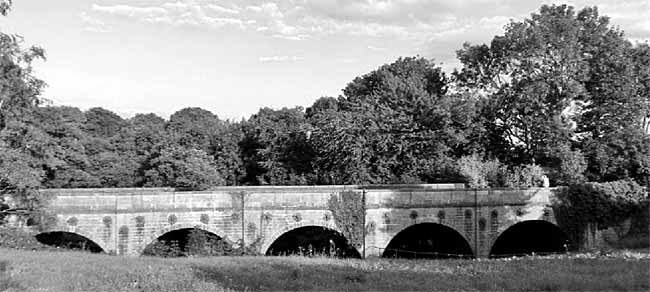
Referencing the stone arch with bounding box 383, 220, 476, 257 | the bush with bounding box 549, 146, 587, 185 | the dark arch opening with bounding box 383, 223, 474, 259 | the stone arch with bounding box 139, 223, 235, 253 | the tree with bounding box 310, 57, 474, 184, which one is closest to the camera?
the stone arch with bounding box 139, 223, 235, 253

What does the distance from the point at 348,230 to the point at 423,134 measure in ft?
46.1

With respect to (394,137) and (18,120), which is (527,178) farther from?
(18,120)

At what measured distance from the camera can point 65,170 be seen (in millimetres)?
40312

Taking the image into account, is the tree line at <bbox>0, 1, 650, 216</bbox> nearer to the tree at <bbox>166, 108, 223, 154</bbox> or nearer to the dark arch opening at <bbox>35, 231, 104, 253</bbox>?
the tree at <bbox>166, 108, 223, 154</bbox>

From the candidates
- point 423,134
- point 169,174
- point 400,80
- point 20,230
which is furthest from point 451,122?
point 20,230

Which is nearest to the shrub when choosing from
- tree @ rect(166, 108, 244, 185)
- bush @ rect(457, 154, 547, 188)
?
bush @ rect(457, 154, 547, 188)

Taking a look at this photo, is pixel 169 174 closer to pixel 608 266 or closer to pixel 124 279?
pixel 124 279

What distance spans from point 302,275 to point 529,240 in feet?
63.4

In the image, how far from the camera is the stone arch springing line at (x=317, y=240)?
23.7 meters

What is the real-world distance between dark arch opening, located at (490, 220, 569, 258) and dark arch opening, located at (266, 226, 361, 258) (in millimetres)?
7525

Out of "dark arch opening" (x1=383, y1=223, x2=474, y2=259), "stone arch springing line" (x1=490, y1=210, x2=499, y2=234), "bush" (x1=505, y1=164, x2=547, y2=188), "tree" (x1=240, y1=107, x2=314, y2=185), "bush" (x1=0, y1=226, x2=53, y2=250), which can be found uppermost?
"tree" (x1=240, y1=107, x2=314, y2=185)

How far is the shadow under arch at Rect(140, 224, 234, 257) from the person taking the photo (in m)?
21.8

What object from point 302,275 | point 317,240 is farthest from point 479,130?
point 302,275

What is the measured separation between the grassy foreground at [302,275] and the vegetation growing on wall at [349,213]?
8786 millimetres
